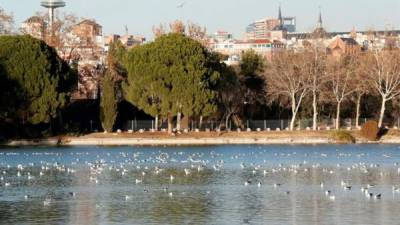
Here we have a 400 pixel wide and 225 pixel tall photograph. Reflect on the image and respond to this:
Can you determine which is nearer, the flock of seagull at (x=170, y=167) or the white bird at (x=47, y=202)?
the white bird at (x=47, y=202)

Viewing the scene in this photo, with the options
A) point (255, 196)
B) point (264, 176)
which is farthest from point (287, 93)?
point (255, 196)

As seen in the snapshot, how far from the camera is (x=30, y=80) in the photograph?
95250 millimetres

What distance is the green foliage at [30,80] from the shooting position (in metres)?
94.8

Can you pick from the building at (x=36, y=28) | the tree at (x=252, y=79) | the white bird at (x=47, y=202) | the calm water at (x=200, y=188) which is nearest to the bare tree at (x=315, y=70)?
the tree at (x=252, y=79)

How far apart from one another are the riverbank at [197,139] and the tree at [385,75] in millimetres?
4323

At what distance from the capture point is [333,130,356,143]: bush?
96.4 metres

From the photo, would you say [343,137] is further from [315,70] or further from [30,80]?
[30,80]

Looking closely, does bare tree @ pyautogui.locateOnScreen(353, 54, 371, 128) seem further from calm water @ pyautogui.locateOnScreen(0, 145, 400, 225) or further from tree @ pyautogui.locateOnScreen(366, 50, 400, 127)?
calm water @ pyautogui.locateOnScreen(0, 145, 400, 225)

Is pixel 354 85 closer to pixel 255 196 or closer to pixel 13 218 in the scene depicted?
pixel 255 196

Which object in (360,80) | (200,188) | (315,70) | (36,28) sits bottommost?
(200,188)

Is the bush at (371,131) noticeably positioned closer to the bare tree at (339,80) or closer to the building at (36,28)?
the bare tree at (339,80)

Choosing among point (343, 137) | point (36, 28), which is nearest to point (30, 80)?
point (36, 28)

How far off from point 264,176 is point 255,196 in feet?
35.6

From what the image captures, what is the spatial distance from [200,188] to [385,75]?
58133mm
